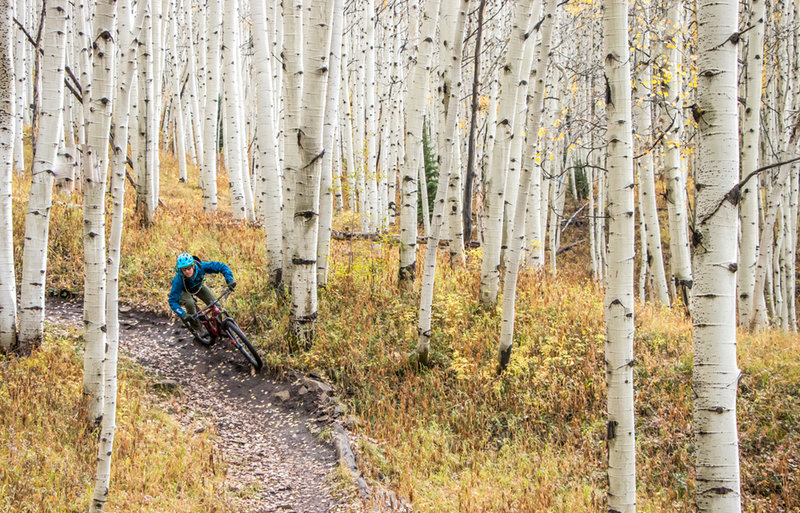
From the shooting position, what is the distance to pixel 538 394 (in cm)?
628

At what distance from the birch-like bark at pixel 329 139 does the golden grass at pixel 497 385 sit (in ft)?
1.56

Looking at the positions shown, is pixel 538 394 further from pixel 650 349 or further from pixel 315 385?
pixel 315 385

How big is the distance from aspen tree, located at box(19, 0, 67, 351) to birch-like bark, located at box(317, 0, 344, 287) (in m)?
3.32

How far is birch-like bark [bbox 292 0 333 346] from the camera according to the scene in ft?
22.2

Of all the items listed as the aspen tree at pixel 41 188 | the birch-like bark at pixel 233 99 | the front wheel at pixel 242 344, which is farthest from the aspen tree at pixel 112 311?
the birch-like bark at pixel 233 99

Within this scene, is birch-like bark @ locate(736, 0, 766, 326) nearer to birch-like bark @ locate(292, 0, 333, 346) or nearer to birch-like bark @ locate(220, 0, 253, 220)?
birch-like bark @ locate(292, 0, 333, 346)

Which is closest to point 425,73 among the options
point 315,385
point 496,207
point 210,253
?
point 496,207

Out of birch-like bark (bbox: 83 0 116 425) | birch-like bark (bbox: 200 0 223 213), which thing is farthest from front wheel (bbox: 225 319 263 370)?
birch-like bark (bbox: 200 0 223 213)

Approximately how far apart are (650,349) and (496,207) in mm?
3050

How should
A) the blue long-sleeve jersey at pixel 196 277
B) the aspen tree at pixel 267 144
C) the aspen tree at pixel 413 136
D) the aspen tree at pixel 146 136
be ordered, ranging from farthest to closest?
the aspen tree at pixel 146 136
the aspen tree at pixel 267 144
the aspen tree at pixel 413 136
the blue long-sleeve jersey at pixel 196 277

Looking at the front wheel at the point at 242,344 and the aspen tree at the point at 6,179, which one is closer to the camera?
the aspen tree at the point at 6,179

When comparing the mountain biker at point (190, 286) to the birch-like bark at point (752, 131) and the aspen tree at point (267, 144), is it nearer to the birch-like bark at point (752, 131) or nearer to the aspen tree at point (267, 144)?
the aspen tree at point (267, 144)

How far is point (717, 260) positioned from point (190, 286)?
283 inches

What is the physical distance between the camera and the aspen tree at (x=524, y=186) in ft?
18.6
